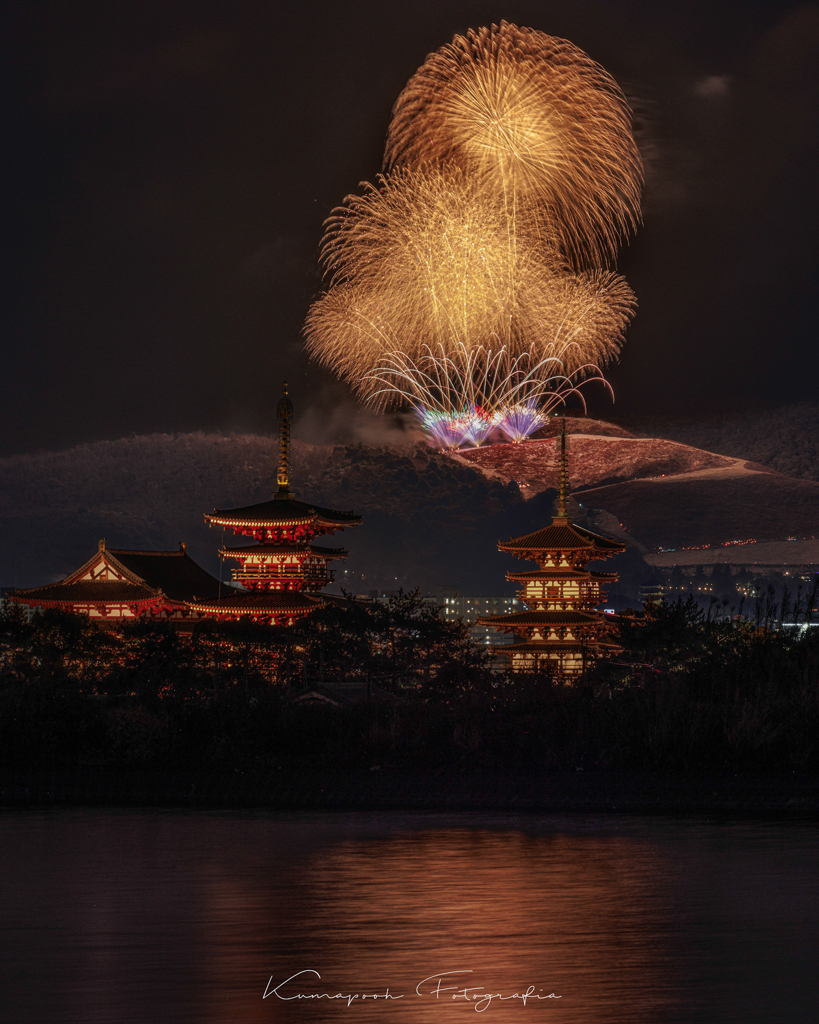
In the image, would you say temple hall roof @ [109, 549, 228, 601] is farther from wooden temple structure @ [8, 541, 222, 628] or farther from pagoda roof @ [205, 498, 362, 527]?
pagoda roof @ [205, 498, 362, 527]

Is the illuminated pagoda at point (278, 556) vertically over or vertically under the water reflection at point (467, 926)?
over

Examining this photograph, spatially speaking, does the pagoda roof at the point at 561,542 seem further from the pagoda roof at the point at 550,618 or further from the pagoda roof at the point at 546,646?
the pagoda roof at the point at 546,646

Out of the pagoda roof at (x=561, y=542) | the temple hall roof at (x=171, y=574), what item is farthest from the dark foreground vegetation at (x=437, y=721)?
the temple hall roof at (x=171, y=574)

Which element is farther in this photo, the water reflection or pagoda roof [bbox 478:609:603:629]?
pagoda roof [bbox 478:609:603:629]

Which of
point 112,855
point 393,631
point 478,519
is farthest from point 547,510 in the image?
point 112,855

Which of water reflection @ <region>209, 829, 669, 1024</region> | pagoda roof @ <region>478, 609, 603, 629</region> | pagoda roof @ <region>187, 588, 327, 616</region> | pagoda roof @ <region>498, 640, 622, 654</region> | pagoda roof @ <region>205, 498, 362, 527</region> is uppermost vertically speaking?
pagoda roof @ <region>205, 498, 362, 527</region>

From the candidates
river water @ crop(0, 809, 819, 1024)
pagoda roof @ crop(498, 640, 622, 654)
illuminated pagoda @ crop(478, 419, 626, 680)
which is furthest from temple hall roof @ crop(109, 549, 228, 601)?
river water @ crop(0, 809, 819, 1024)
